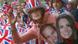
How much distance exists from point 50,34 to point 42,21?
7 centimetres

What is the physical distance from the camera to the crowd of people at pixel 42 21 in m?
1.04

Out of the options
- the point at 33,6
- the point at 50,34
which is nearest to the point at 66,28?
the point at 50,34

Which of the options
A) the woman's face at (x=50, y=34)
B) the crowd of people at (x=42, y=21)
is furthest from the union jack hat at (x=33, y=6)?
the woman's face at (x=50, y=34)

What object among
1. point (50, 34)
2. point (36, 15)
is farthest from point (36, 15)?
point (50, 34)

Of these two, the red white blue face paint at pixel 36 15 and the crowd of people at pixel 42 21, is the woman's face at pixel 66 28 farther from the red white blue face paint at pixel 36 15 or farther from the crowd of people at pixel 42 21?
the red white blue face paint at pixel 36 15

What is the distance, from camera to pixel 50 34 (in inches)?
41.9

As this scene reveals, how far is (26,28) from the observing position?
3.51ft

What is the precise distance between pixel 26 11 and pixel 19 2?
6 centimetres

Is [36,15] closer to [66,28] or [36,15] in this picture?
[36,15]

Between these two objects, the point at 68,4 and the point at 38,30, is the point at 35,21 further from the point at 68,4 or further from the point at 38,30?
the point at 68,4

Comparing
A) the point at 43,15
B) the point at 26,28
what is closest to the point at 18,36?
the point at 26,28

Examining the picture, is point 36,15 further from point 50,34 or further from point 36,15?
point 50,34

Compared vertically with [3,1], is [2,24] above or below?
below

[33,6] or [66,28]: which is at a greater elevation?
[33,6]
